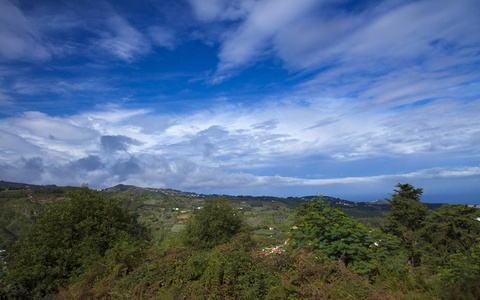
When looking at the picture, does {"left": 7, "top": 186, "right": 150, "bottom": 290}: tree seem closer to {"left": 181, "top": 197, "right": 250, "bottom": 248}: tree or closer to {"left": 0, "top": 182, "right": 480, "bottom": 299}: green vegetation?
{"left": 0, "top": 182, "right": 480, "bottom": 299}: green vegetation

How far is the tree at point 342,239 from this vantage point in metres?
4.94

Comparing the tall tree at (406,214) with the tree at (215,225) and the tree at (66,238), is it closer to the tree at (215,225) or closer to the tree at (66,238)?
the tree at (215,225)

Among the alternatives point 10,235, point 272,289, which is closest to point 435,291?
point 272,289

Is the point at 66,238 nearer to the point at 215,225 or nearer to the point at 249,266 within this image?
the point at 249,266

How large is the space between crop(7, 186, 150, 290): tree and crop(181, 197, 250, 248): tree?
8.70 meters

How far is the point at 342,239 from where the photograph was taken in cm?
513

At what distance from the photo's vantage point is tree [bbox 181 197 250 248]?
21.3 metres

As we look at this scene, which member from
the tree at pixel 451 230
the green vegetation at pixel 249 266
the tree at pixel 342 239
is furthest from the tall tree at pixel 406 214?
the tree at pixel 342 239

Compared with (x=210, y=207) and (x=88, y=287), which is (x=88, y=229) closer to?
(x=88, y=287)

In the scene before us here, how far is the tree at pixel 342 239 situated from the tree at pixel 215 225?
51.0ft

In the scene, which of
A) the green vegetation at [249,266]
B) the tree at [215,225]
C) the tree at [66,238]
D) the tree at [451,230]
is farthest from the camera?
the tree at [215,225]

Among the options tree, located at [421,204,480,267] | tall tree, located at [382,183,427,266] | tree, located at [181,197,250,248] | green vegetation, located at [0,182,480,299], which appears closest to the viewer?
green vegetation, located at [0,182,480,299]

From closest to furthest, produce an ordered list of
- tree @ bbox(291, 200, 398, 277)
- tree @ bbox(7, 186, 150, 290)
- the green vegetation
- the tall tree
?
the green vegetation
tree @ bbox(291, 200, 398, 277)
tree @ bbox(7, 186, 150, 290)
the tall tree

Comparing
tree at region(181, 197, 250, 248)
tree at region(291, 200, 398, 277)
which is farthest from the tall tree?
tree at region(291, 200, 398, 277)
